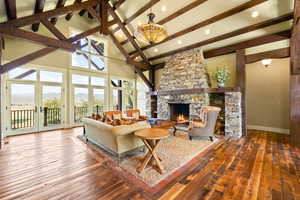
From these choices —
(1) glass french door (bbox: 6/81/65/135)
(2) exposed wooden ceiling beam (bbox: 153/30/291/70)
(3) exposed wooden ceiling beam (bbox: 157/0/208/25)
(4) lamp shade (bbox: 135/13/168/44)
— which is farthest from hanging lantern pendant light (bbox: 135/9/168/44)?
(1) glass french door (bbox: 6/81/65/135)

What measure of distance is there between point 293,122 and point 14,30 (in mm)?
8428

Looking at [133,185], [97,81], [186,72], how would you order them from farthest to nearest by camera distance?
[97,81] → [186,72] → [133,185]

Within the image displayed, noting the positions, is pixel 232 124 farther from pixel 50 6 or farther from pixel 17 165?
pixel 50 6

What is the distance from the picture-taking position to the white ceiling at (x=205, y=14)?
12.0 feet

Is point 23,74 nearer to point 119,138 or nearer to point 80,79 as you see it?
point 80,79

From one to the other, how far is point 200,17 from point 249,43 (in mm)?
1959

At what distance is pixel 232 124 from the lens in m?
4.57

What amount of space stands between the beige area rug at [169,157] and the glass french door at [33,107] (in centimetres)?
489

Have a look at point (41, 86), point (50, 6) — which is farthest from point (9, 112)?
point (50, 6)

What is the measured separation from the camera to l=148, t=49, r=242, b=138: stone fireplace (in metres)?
4.57

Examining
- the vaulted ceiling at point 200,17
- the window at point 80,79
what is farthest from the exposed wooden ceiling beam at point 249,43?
the window at point 80,79

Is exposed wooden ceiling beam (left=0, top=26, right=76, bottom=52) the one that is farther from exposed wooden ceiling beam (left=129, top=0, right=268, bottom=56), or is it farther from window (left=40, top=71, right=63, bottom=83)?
exposed wooden ceiling beam (left=129, top=0, right=268, bottom=56)

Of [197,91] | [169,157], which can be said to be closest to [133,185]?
[169,157]

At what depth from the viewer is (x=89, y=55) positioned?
22.4 feet
